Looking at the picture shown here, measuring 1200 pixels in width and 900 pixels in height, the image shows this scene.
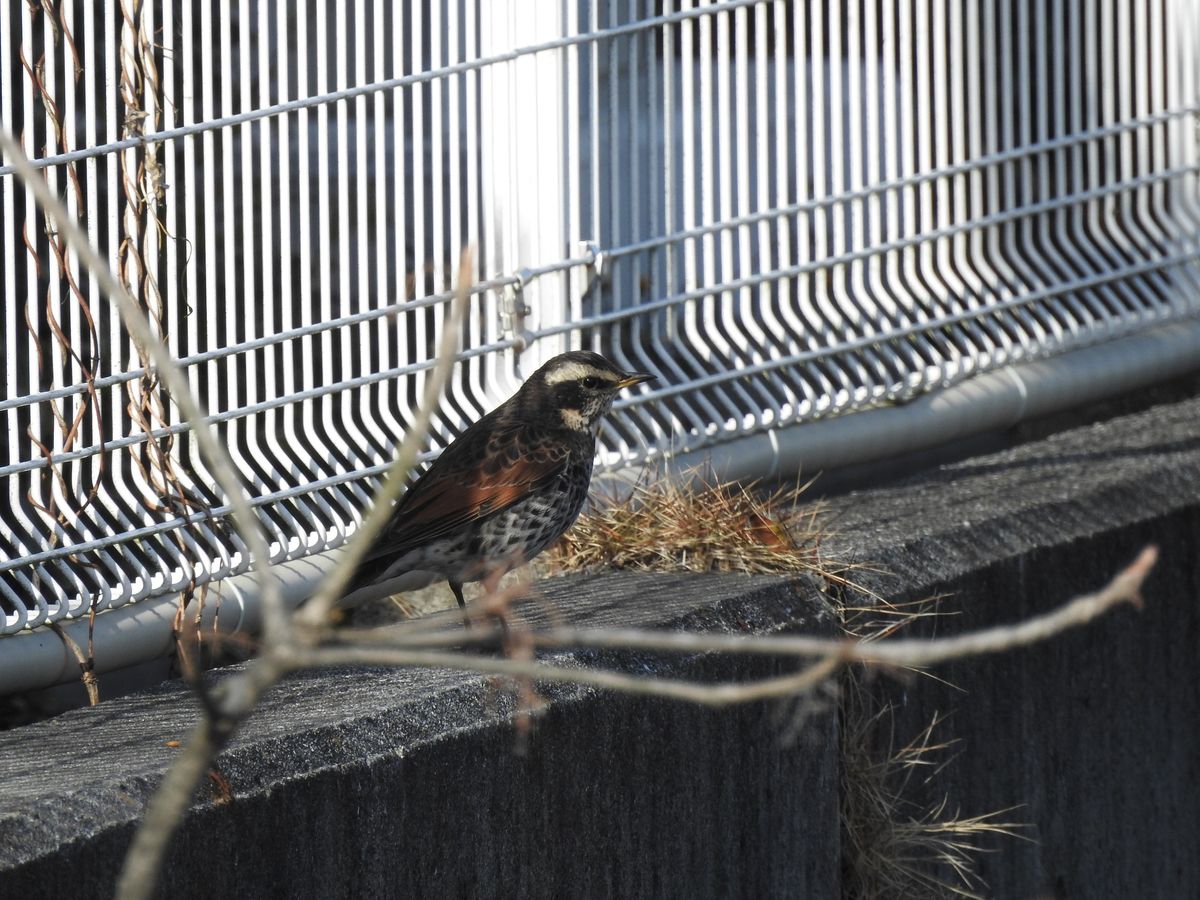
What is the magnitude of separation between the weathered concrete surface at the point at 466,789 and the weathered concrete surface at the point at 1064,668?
1.66 feet

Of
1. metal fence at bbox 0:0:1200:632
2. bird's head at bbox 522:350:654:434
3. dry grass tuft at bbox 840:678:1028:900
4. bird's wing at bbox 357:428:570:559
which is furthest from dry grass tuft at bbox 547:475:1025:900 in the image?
metal fence at bbox 0:0:1200:632

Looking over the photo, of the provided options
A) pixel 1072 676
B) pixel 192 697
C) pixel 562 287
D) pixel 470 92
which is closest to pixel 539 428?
pixel 562 287

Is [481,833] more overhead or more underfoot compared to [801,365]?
more underfoot

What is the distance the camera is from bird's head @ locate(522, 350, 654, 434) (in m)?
4.50

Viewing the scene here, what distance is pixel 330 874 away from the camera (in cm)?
294

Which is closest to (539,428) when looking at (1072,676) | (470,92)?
(470,92)

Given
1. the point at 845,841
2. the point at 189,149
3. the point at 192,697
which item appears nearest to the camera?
the point at 192,697

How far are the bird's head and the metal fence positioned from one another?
202 millimetres

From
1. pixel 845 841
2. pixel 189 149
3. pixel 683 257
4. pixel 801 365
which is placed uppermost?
pixel 189 149

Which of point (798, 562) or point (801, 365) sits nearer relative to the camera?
point (798, 562)

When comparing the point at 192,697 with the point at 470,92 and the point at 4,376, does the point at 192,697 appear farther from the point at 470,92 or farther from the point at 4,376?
the point at 470,92

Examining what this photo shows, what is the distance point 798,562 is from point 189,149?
65.2 inches

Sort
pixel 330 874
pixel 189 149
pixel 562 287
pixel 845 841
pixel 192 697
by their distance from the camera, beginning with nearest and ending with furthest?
pixel 330 874 → pixel 192 697 → pixel 189 149 → pixel 845 841 → pixel 562 287

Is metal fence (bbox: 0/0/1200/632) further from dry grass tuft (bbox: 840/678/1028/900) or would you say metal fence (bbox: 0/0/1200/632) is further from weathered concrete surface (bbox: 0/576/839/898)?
dry grass tuft (bbox: 840/678/1028/900)
